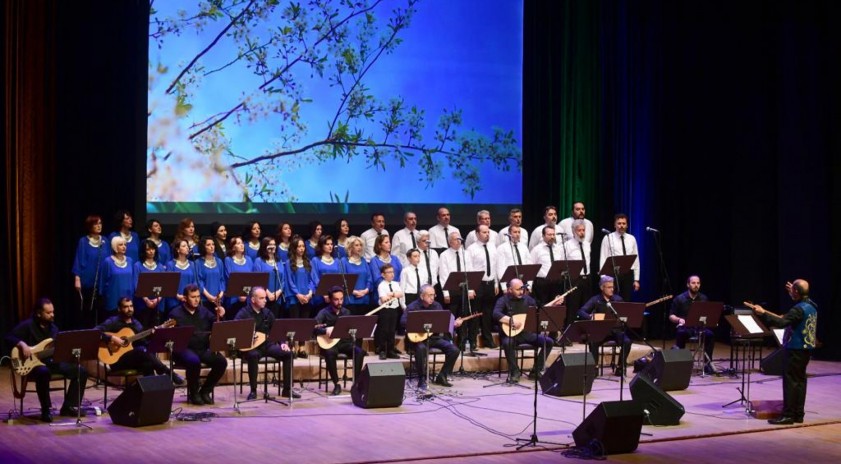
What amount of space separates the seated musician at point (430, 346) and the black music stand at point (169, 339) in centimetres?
263

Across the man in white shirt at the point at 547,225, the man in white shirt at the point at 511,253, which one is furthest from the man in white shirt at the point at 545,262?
the man in white shirt at the point at 511,253

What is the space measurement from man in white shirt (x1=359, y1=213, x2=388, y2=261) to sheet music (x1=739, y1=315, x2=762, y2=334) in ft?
15.3

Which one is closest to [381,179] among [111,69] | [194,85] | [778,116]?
[194,85]

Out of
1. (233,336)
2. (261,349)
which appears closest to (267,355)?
(261,349)

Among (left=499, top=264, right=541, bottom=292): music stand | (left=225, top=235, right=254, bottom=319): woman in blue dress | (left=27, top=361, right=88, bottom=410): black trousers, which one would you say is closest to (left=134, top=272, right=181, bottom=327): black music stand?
(left=225, top=235, right=254, bottom=319): woman in blue dress

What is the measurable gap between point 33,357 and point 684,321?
782cm

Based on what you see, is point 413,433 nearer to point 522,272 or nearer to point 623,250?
point 522,272

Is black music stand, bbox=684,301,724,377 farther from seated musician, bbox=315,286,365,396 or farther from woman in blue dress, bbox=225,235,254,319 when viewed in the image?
woman in blue dress, bbox=225,235,254,319

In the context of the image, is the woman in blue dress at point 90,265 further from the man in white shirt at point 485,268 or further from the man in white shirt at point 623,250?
the man in white shirt at point 623,250

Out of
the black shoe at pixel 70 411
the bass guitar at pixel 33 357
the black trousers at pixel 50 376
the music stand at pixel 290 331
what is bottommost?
the black shoe at pixel 70 411

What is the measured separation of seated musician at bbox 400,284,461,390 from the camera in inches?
475

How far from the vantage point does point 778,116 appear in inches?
625

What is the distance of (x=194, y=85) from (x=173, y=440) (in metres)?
5.87

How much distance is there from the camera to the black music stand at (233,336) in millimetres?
10406
